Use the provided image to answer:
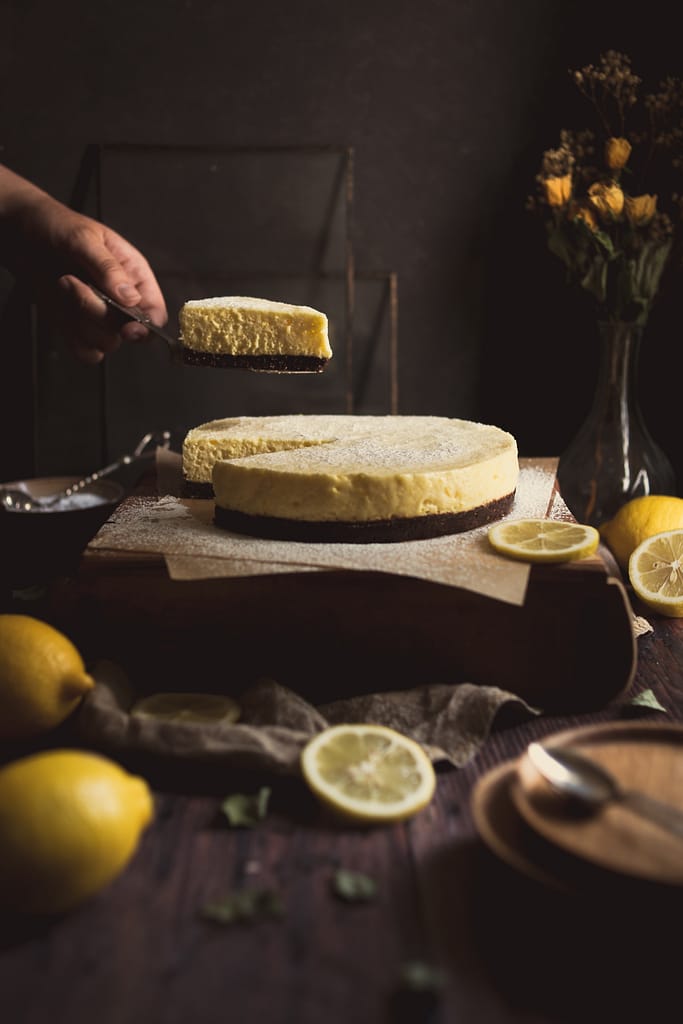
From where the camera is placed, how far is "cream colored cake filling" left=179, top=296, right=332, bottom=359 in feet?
8.17

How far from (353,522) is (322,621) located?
0.77 feet

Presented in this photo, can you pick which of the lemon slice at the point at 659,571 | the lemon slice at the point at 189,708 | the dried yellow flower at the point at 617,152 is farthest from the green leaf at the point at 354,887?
the dried yellow flower at the point at 617,152

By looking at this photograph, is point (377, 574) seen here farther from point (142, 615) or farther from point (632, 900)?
point (632, 900)

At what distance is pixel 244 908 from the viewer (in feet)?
3.92

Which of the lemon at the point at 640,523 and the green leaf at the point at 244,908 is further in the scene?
the lemon at the point at 640,523

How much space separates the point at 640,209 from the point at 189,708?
1892 millimetres

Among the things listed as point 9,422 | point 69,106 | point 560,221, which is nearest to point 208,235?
point 69,106

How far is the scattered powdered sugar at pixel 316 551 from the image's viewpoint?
1.73m

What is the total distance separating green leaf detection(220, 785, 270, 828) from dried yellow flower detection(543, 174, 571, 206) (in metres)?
2.06

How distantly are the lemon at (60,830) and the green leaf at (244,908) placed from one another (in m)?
0.12

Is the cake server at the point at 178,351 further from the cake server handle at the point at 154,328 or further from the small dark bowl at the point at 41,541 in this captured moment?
the small dark bowl at the point at 41,541

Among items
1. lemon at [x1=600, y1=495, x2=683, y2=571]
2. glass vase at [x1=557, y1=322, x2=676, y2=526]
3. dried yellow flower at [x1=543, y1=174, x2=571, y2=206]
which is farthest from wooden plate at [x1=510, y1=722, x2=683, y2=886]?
dried yellow flower at [x1=543, y1=174, x2=571, y2=206]

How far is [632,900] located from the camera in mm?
1123

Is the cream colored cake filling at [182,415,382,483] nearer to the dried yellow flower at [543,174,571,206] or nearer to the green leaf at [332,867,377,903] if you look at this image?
the dried yellow flower at [543,174,571,206]
